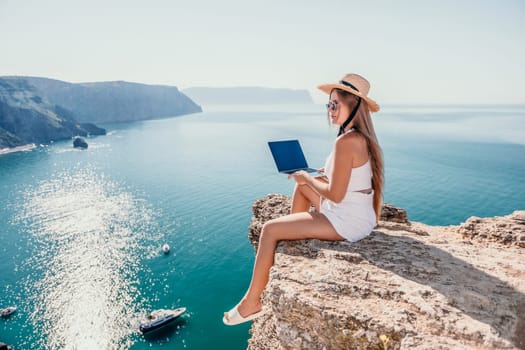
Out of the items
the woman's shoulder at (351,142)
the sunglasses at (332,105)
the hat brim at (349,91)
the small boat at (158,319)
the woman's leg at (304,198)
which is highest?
the hat brim at (349,91)

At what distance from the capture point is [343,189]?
4.64 m

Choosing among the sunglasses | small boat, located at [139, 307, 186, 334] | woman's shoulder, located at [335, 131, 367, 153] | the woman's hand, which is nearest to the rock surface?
the woman's hand

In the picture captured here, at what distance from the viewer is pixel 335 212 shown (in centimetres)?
502

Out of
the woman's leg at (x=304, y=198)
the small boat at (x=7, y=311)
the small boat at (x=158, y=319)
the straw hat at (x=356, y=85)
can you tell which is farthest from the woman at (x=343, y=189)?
the small boat at (x=7, y=311)

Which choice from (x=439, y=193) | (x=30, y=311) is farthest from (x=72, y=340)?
(x=439, y=193)

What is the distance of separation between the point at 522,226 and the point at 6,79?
22652cm

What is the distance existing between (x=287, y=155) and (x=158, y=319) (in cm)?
3067

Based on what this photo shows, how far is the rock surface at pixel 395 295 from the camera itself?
3.50 metres

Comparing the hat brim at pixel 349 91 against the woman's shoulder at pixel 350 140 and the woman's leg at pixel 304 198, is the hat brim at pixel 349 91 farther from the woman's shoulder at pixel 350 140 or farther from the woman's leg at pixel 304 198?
the woman's leg at pixel 304 198

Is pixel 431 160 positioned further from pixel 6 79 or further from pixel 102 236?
pixel 6 79

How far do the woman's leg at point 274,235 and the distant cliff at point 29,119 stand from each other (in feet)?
505

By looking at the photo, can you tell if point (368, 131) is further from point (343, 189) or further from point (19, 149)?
point (19, 149)

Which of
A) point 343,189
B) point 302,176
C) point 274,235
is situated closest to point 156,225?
point 274,235

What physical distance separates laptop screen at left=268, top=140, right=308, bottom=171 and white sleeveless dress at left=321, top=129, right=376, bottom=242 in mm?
617
